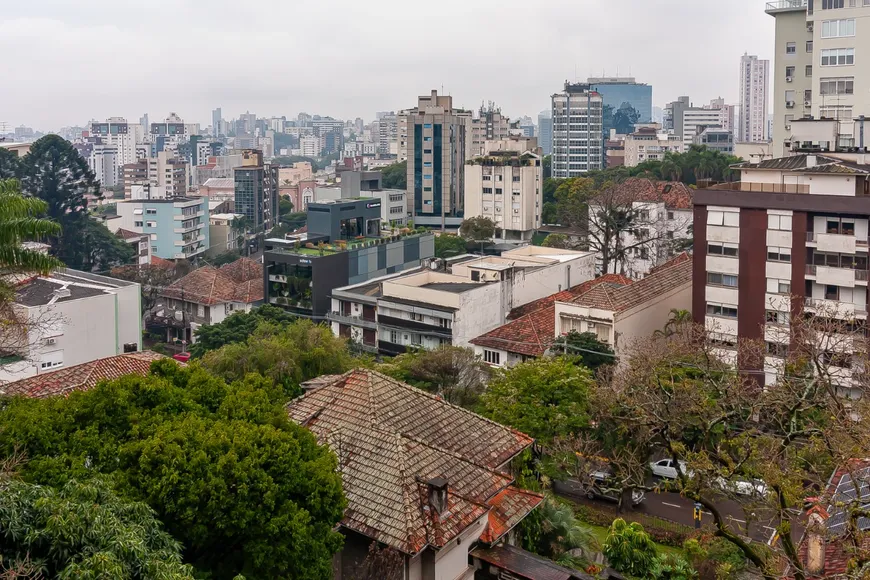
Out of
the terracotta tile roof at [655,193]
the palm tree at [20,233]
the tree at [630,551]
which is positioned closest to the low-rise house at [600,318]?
the tree at [630,551]

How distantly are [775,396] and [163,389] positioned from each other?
11.0 m

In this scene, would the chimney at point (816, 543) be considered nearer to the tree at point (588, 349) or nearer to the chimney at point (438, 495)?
the chimney at point (438, 495)

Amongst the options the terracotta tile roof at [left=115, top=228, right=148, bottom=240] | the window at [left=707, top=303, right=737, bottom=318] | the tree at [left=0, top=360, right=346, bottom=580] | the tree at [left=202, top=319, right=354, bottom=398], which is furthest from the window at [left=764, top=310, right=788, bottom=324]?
the terracotta tile roof at [left=115, top=228, right=148, bottom=240]

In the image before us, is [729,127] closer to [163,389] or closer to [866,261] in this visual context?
[866,261]

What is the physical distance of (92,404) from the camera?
12.4 m

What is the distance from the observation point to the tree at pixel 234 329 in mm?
36781

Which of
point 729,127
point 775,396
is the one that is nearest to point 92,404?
point 775,396

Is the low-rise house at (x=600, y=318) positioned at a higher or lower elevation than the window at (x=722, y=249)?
lower

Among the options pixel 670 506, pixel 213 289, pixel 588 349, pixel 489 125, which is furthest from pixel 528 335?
pixel 489 125

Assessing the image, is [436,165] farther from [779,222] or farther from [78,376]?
[78,376]

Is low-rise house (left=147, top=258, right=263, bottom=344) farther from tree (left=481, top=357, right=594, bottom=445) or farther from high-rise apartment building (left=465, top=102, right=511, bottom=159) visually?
high-rise apartment building (left=465, top=102, right=511, bottom=159)

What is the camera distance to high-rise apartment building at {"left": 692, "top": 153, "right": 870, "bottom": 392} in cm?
2581

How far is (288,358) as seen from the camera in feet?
80.6

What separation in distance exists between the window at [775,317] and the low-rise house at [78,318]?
22.6m
